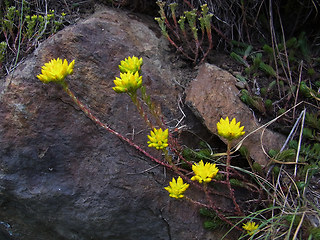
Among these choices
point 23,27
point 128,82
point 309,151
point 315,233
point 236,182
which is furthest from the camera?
point 23,27

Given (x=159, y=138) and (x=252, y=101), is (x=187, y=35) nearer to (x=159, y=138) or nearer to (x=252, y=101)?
(x=252, y=101)

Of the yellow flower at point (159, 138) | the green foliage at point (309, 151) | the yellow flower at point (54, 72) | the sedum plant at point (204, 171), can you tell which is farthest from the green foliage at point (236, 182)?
the yellow flower at point (54, 72)

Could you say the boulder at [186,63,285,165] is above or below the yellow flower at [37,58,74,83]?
below

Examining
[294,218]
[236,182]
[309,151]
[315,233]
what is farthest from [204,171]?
[309,151]

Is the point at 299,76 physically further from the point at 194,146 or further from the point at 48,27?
the point at 48,27

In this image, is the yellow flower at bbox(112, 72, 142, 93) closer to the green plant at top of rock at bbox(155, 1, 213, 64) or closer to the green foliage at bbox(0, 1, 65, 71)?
the green plant at top of rock at bbox(155, 1, 213, 64)

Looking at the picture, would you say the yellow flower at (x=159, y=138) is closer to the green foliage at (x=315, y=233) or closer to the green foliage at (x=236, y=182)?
the green foliage at (x=236, y=182)

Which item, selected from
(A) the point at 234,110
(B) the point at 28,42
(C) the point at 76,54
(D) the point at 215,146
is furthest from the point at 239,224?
(B) the point at 28,42

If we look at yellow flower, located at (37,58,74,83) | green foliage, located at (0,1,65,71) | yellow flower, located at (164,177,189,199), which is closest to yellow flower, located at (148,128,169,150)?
yellow flower, located at (164,177,189,199)
